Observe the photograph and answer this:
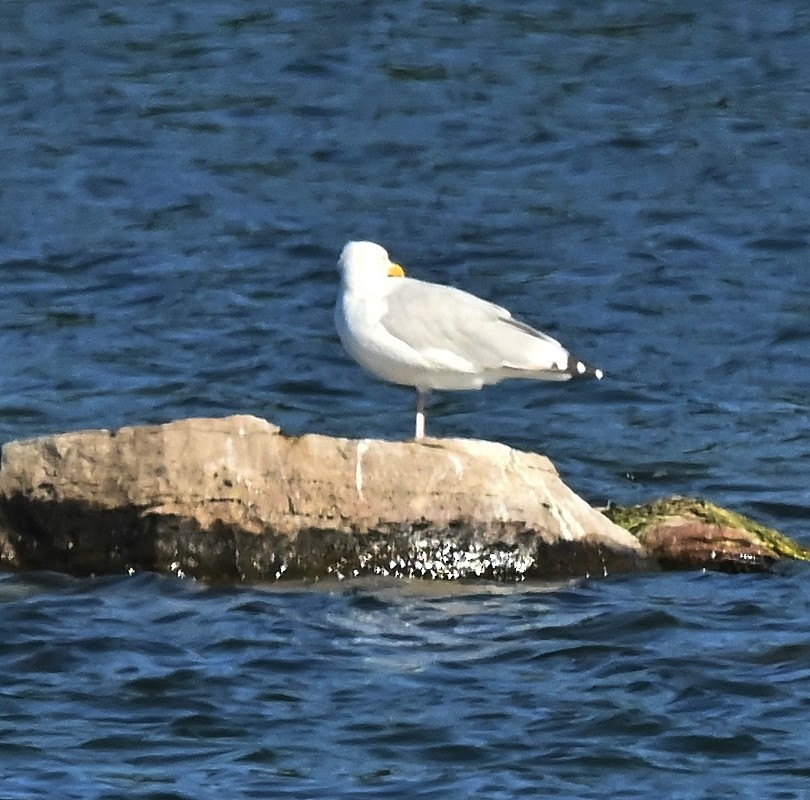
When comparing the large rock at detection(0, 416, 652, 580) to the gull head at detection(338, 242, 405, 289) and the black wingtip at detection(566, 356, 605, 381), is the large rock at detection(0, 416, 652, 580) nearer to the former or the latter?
the black wingtip at detection(566, 356, 605, 381)

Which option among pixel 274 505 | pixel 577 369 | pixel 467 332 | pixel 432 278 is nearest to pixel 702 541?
pixel 577 369

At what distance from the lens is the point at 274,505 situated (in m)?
8.20

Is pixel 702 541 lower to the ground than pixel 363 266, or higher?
lower

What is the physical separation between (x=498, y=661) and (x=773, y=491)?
276cm

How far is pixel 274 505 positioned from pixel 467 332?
3.64ft

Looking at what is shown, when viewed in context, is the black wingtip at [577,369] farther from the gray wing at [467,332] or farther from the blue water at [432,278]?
the blue water at [432,278]

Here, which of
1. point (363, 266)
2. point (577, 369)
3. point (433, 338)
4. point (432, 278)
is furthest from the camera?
point (432, 278)

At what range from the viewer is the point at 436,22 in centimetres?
1708

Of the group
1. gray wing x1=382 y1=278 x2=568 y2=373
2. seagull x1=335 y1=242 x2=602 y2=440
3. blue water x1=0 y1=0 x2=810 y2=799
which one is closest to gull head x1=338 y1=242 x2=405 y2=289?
seagull x1=335 y1=242 x2=602 y2=440

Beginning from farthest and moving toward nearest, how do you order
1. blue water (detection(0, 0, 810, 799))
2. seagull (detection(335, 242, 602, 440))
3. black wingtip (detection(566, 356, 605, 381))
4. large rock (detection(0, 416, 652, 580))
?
black wingtip (detection(566, 356, 605, 381)) → seagull (detection(335, 242, 602, 440)) → large rock (detection(0, 416, 652, 580)) → blue water (detection(0, 0, 810, 799))

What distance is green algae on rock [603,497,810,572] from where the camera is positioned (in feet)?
28.3

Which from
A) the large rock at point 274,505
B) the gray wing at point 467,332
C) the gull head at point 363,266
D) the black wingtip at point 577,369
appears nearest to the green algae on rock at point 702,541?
the large rock at point 274,505

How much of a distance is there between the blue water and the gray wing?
971 mm

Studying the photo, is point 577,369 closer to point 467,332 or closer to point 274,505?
point 467,332
